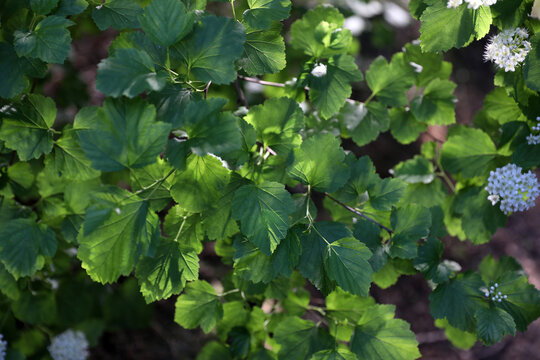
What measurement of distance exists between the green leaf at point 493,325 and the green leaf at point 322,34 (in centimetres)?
79

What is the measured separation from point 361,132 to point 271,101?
0.45m

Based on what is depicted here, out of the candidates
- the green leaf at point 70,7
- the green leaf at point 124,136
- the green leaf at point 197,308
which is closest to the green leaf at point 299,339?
the green leaf at point 197,308

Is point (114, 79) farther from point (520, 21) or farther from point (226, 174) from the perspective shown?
point (520, 21)

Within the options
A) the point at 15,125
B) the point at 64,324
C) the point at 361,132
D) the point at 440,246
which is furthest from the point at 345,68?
the point at 64,324

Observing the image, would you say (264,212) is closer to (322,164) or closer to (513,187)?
(322,164)

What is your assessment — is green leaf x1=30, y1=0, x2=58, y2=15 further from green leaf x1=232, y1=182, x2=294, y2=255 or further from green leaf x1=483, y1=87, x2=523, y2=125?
green leaf x1=483, y1=87, x2=523, y2=125

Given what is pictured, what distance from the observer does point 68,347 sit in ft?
5.29

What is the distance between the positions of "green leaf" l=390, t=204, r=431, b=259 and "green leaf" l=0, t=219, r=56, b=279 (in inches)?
36.7

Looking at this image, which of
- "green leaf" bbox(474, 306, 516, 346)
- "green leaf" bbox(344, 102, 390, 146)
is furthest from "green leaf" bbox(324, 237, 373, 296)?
"green leaf" bbox(344, 102, 390, 146)

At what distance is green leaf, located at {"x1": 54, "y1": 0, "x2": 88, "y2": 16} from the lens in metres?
1.06

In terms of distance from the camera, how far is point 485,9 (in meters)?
1.03

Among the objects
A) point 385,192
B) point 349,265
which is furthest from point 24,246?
point 385,192

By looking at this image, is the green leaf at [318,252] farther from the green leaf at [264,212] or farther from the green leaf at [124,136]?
the green leaf at [124,136]

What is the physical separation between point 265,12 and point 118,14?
1.24 feet
